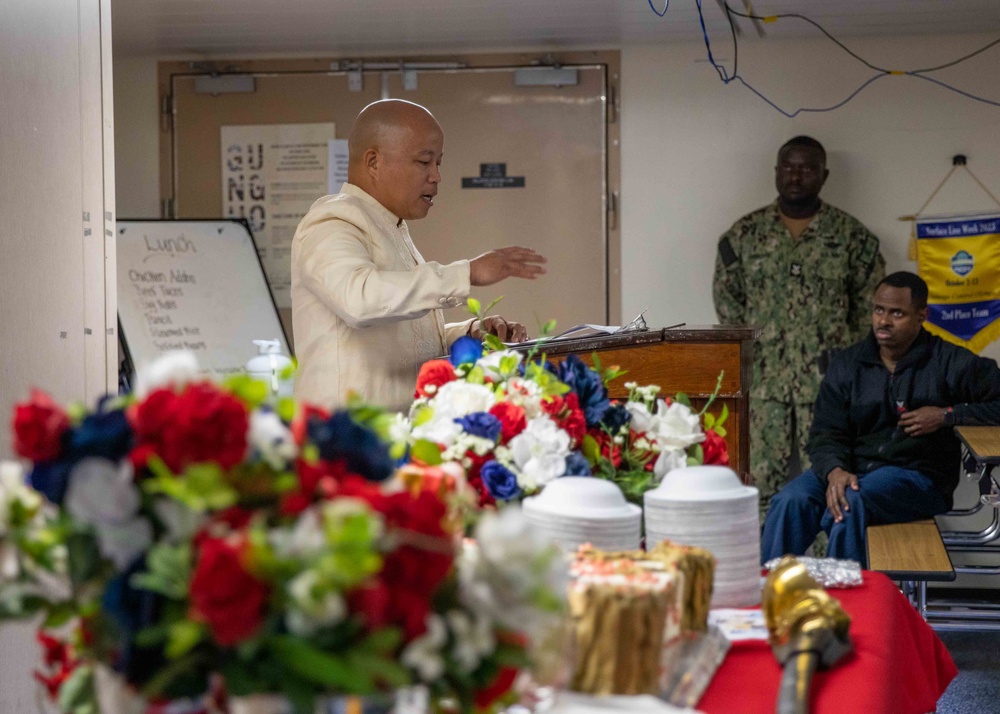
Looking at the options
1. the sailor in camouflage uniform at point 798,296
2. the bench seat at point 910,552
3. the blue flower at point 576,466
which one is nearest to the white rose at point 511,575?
the blue flower at point 576,466

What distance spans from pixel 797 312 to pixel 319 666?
4.95 metres

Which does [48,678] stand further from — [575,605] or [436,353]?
[436,353]

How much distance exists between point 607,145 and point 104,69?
3.51 meters

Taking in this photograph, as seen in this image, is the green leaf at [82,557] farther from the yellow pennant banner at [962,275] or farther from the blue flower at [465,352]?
the yellow pennant banner at [962,275]

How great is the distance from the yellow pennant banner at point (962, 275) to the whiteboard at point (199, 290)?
3208mm

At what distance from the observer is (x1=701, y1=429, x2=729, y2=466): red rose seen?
5.63ft

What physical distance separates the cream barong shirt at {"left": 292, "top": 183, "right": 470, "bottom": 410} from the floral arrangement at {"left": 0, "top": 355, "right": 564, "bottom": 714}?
150 centimetres

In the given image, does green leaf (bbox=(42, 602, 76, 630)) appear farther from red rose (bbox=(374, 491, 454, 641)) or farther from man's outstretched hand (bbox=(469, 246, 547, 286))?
man's outstretched hand (bbox=(469, 246, 547, 286))

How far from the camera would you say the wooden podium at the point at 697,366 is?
2.98 metres

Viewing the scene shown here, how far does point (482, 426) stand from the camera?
1.47m

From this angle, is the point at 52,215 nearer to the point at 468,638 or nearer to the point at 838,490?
the point at 468,638

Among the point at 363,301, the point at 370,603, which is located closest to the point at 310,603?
the point at 370,603

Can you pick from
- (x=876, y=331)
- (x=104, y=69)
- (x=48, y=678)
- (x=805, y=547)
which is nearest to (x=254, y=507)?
(x=48, y=678)

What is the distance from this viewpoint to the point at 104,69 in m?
2.56
